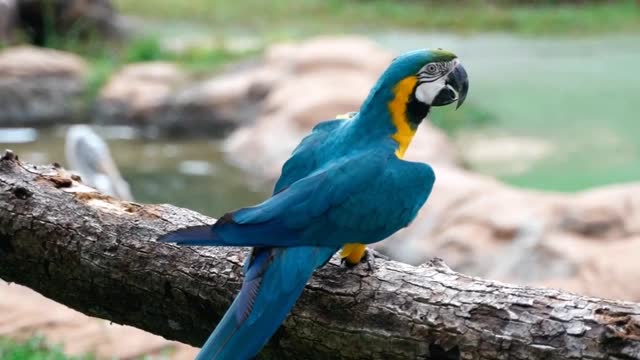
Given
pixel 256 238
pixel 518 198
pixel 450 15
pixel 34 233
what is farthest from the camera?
pixel 450 15

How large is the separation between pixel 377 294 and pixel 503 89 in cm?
736

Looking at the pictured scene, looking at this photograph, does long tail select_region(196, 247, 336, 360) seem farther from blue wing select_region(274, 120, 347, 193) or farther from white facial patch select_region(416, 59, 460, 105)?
white facial patch select_region(416, 59, 460, 105)

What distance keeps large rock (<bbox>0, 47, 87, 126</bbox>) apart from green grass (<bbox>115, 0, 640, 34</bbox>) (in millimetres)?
4549

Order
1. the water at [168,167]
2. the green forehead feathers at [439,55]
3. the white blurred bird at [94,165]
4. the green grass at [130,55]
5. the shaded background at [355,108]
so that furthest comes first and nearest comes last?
the green grass at [130,55] < the water at [168,167] < the white blurred bird at [94,165] < the shaded background at [355,108] < the green forehead feathers at [439,55]

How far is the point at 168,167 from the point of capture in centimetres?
627

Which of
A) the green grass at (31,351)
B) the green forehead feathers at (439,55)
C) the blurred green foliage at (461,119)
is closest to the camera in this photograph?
the green forehead feathers at (439,55)

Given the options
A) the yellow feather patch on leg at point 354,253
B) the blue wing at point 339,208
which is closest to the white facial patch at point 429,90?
the blue wing at point 339,208

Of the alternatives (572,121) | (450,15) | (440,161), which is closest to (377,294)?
(440,161)

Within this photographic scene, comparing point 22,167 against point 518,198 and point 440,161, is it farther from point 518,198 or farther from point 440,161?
point 440,161

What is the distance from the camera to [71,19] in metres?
9.23

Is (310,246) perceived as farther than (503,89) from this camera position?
No

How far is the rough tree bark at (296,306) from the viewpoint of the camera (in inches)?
57.0

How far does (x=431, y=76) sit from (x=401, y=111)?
0.27 ft

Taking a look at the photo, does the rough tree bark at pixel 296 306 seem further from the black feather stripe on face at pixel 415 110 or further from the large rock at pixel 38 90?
the large rock at pixel 38 90
